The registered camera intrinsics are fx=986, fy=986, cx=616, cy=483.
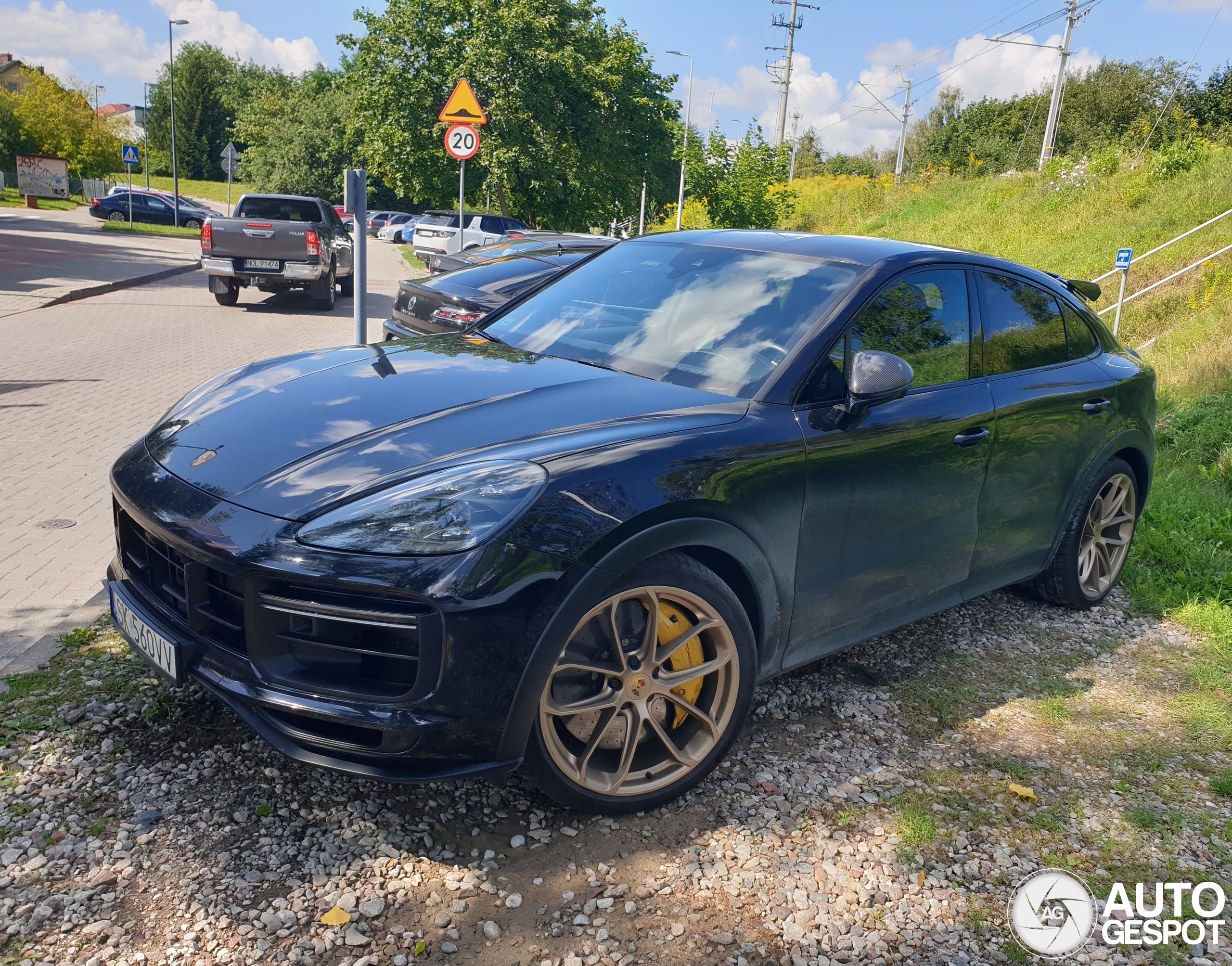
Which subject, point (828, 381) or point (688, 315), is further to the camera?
point (688, 315)

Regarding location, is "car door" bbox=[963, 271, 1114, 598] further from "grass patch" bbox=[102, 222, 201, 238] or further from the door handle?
"grass patch" bbox=[102, 222, 201, 238]

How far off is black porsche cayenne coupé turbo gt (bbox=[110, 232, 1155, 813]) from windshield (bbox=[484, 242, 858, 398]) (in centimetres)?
1

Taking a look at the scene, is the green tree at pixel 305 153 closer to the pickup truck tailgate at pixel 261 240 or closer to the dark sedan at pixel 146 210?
the dark sedan at pixel 146 210

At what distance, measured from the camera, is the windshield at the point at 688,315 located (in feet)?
11.3

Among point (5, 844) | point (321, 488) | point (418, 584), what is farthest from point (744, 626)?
point (5, 844)

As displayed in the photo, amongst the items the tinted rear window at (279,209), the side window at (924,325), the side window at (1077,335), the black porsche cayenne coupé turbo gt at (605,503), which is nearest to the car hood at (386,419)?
the black porsche cayenne coupé turbo gt at (605,503)

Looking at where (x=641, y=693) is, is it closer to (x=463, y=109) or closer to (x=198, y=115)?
(x=463, y=109)

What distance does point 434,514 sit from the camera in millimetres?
2547

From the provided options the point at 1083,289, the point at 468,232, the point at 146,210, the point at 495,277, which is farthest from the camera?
the point at 146,210

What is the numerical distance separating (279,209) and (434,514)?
1621 centimetres

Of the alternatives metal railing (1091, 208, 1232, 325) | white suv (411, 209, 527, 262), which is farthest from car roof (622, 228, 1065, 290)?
white suv (411, 209, 527, 262)

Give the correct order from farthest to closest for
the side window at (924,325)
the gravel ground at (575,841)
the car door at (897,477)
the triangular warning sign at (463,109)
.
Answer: the triangular warning sign at (463,109), the side window at (924,325), the car door at (897,477), the gravel ground at (575,841)

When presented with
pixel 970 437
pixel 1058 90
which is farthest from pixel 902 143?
pixel 970 437

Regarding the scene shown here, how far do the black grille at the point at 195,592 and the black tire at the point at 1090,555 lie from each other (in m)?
3.71
